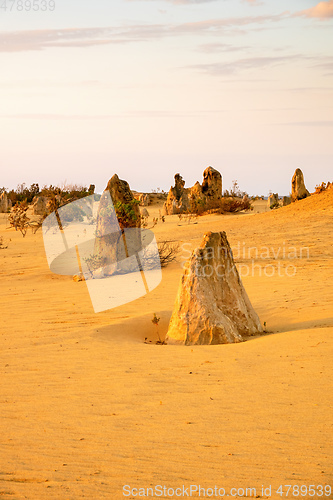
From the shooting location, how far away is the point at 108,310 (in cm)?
916

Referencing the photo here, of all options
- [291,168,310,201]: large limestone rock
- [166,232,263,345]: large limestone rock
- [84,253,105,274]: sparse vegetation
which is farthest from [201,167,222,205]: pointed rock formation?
[166,232,263,345]: large limestone rock

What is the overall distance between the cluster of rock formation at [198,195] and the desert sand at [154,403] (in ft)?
76.1

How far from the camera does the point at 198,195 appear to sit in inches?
1293

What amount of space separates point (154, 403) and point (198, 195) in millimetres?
28678

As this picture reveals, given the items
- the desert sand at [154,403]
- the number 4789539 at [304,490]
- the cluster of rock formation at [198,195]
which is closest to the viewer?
the number 4789539 at [304,490]

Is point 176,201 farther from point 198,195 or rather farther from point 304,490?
point 304,490

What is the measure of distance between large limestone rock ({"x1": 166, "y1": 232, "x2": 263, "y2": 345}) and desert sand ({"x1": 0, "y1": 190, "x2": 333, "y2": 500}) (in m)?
0.29

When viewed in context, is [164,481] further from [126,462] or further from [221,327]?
[221,327]

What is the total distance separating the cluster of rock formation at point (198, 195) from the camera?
1273 inches

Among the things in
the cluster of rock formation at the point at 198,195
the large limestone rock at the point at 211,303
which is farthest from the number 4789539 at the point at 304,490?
the cluster of rock formation at the point at 198,195

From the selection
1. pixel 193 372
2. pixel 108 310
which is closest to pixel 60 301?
pixel 108 310

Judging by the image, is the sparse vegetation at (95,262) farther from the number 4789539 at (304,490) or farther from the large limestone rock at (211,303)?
the number 4789539 at (304,490)

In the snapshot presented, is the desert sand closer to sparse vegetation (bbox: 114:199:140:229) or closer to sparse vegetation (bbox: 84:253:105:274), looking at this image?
sparse vegetation (bbox: 84:253:105:274)

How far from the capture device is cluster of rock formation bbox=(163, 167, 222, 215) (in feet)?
106
